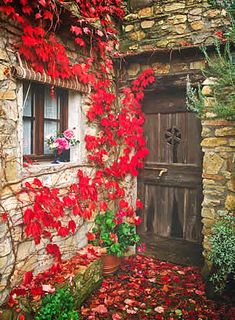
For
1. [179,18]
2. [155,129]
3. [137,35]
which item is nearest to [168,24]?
[179,18]

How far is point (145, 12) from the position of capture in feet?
13.7

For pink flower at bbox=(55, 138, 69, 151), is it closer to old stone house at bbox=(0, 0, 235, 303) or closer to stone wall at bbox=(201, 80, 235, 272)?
old stone house at bbox=(0, 0, 235, 303)

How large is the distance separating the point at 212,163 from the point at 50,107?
2131 millimetres

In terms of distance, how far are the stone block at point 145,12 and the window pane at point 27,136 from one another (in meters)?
2.30

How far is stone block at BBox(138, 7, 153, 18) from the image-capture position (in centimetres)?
414

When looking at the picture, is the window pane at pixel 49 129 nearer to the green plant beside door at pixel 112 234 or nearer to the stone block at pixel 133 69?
the green plant beside door at pixel 112 234

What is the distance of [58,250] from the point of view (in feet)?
11.1

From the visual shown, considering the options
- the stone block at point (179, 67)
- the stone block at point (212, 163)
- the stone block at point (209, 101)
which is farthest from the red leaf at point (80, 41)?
the stone block at point (212, 163)

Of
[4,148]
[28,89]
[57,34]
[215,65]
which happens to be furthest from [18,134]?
[215,65]

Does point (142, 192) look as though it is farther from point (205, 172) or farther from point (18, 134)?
point (18, 134)

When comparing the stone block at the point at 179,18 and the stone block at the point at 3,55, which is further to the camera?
the stone block at the point at 179,18

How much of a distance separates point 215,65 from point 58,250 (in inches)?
109

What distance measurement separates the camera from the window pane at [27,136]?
326cm

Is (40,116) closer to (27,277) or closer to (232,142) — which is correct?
(27,277)
